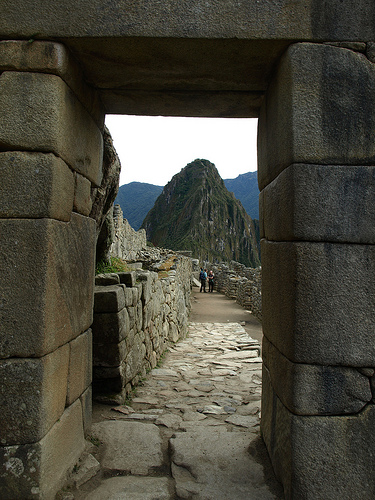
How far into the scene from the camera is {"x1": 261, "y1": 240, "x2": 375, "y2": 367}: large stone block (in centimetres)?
211

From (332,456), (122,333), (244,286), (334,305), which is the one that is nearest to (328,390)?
(332,456)

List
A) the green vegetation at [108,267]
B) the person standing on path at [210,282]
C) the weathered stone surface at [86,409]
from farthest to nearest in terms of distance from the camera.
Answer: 1. the person standing on path at [210,282]
2. the green vegetation at [108,267]
3. the weathered stone surface at [86,409]

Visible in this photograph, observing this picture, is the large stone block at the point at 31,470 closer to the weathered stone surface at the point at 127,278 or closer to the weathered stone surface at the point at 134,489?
the weathered stone surface at the point at 134,489

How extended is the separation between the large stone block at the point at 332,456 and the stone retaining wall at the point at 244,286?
10708 mm

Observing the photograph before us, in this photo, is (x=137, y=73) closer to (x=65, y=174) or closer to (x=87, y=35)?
(x=87, y=35)

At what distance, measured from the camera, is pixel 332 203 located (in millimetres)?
2146

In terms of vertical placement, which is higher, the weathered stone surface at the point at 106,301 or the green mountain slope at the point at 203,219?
the green mountain slope at the point at 203,219

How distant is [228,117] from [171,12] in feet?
4.31

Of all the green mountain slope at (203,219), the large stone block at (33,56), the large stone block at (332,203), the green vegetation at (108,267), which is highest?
the green mountain slope at (203,219)

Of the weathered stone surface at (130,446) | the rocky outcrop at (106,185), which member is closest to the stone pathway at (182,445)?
the weathered stone surface at (130,446)

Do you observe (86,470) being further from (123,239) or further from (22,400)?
(123,239)

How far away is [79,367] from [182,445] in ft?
3.54

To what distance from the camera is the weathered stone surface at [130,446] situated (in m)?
2.64

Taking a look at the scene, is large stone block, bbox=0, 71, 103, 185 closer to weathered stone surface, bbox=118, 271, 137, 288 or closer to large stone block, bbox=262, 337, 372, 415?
large stone block, bbox=262, 337, 372, 415
